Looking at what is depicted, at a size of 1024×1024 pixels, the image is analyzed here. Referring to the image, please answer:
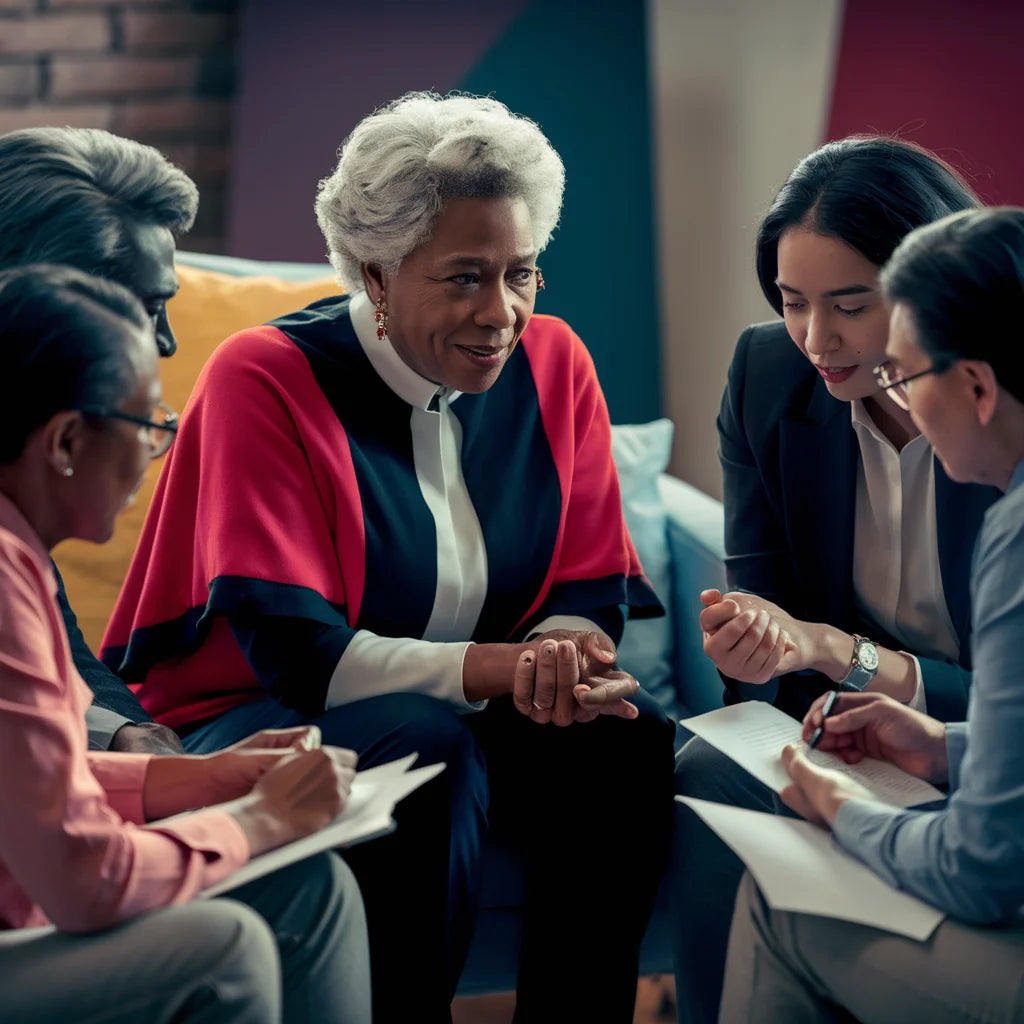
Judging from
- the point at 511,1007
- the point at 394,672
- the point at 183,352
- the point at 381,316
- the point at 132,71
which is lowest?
the point at 511,1007

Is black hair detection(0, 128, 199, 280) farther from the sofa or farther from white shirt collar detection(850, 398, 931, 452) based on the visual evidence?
white shirt collar detection(850, 398, 931, 452)

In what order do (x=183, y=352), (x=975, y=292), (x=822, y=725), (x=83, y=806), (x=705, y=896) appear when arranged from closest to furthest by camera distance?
(x=83, y=806) → (x=975, y=292) → (x=822, y=725) → (x=705, y=896) → (x=183, y=352)

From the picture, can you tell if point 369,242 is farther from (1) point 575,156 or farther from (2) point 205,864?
(1) point 575,156

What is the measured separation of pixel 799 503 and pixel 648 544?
1.57 feet

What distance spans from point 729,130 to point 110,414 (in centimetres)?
213

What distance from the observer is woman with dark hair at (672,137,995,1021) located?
1487mm

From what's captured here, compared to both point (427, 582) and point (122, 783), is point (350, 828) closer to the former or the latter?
point (122, 783)

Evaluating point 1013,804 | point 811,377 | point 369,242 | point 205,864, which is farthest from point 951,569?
point 205,864

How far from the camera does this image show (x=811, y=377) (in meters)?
1.70

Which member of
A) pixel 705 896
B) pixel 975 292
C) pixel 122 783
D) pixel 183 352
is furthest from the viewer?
pixel 183 352

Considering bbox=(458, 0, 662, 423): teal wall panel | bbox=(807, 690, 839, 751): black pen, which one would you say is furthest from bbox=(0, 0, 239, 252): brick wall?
bbox=(807, 690, 839, 751): black pen

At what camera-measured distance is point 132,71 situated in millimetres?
2641

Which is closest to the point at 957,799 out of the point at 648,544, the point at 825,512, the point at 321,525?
the point at 825,512

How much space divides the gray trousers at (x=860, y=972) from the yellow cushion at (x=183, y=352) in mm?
1103
